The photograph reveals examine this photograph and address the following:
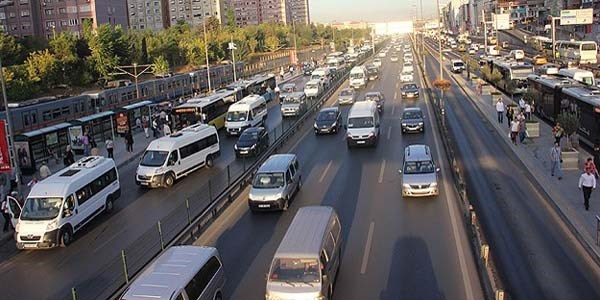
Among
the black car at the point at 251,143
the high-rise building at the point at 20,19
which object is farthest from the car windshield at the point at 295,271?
the high-rise building at the point at 20,19

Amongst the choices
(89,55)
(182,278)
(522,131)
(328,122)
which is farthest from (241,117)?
(89,55)

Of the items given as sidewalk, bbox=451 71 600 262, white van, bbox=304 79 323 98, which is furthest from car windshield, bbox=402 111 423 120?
white van, bbox=304 79 323 98

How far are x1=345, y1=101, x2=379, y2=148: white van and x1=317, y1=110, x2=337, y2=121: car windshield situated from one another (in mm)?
3922

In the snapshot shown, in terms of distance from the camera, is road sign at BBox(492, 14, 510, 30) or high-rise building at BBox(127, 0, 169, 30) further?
high-rise building at BBox(127, 0, 169, 30)

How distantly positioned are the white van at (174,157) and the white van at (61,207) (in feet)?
11.7

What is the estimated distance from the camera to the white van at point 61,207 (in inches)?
746

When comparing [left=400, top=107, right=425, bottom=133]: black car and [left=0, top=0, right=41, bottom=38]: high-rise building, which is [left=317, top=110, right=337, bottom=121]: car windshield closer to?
[left=400, top=107, right=425, bottom=133]: black car

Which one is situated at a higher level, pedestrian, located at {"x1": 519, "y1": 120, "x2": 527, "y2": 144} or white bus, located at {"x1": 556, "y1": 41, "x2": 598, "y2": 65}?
white bus, located at {"x1": 556, "y1": 41, "x2": 598, "y2": 65}

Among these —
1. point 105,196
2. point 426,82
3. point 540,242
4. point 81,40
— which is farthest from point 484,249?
point 81,40

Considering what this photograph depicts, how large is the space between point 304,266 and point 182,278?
264 centimetres

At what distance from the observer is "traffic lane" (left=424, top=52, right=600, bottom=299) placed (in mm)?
13664

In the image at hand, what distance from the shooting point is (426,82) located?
64438mm

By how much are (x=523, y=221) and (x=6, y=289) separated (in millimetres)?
15717

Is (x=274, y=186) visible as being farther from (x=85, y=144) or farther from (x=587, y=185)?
(x=85, y=144)
